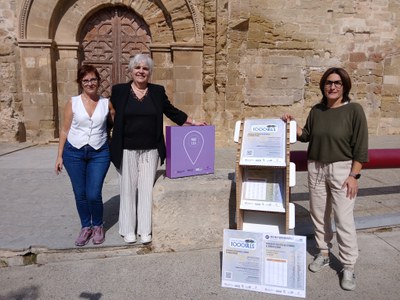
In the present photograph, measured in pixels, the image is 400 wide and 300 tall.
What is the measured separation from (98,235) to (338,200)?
2255 mm

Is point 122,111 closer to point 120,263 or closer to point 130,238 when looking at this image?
point 130,238

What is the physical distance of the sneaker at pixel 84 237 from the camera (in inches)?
120

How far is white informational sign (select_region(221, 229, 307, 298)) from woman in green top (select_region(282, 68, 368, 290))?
0.43 m

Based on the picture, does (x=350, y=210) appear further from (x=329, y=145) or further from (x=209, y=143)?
(x=209, y=143)

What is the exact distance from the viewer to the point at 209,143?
3.13 metres

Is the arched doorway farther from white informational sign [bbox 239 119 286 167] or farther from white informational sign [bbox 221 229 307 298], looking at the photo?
white informational sign [bbox 221 229 307 298]

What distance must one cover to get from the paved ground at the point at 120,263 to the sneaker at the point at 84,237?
7 centimetres

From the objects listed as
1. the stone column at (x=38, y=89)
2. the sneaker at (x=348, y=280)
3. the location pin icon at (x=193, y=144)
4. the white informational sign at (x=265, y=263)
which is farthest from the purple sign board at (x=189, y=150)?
the stone column at (x=38, y=89)

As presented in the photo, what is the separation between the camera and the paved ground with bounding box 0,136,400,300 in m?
2.48

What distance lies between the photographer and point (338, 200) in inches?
101

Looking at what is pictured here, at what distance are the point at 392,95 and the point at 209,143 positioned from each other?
972 centimetres

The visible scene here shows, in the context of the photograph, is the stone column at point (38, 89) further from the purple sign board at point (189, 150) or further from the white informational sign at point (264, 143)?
the white informational sign at point (264, 143)

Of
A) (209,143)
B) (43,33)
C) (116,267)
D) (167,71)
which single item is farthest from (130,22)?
(116,267)

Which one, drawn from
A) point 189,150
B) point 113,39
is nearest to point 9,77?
point 113,39
